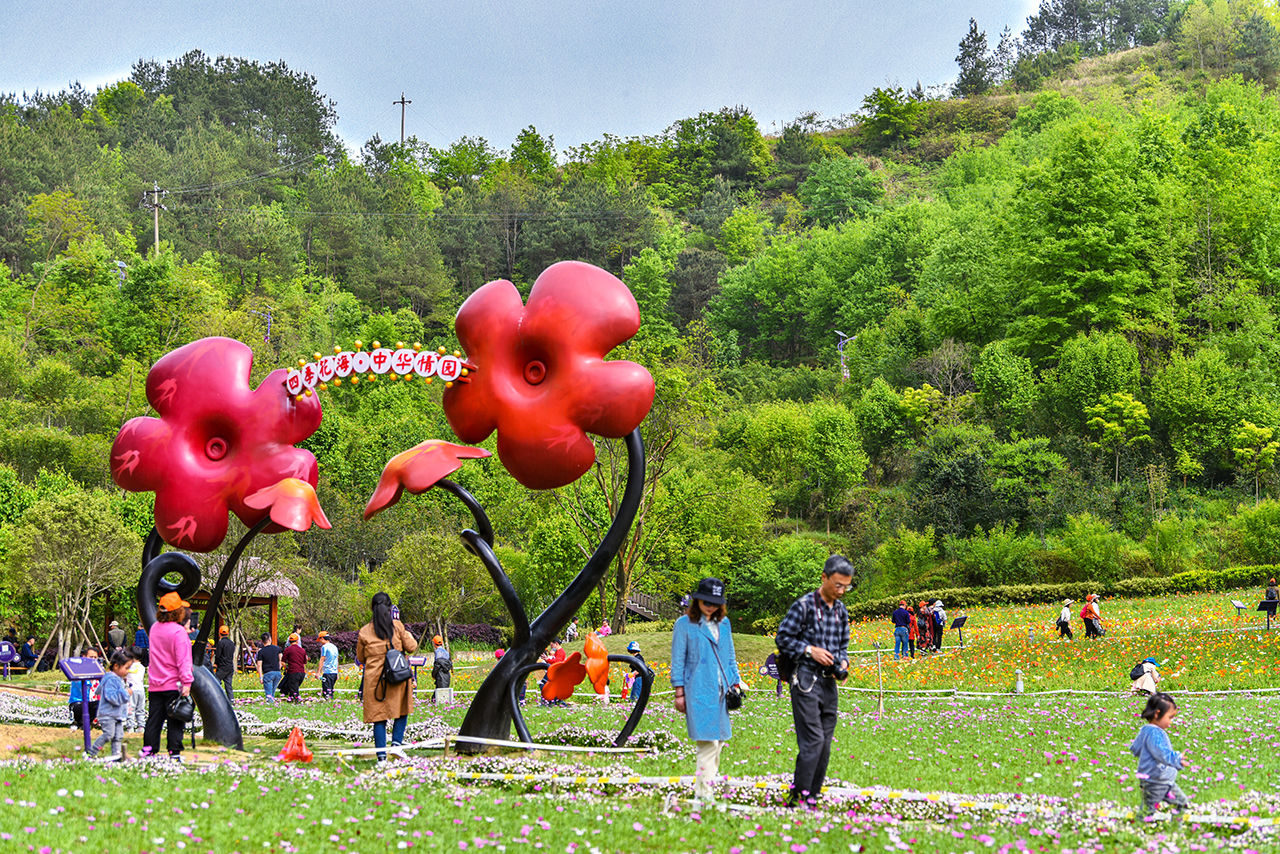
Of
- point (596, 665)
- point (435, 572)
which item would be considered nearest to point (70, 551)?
point (435, 572)

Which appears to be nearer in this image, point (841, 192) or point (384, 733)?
point (384, 733)

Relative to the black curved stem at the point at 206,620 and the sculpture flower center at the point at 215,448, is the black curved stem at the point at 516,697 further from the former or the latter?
the sculpture flower center at the point at 215,448

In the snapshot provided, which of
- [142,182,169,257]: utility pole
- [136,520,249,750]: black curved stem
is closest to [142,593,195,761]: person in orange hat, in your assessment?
[136,520,249,750]: black curved stem

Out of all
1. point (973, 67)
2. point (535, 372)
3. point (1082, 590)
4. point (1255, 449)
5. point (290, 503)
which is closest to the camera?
point (535, 372)

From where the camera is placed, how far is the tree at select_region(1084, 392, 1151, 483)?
1810 inches

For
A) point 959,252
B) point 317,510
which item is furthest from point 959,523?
point 317,510

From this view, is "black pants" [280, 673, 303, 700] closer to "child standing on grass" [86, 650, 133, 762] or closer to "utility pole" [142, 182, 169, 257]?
"child standing on grass" [86, 650, 133, 762]

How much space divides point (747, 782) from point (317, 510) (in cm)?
621

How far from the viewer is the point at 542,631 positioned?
12.6 metres

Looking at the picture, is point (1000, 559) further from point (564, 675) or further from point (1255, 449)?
point (564, 675)

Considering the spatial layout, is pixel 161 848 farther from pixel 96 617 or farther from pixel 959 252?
pixel 959 252

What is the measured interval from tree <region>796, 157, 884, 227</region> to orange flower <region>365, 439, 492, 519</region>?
87.1 m

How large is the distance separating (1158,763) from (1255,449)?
138 feet

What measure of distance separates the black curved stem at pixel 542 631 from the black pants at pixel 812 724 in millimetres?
4099
